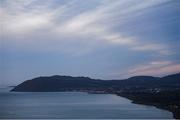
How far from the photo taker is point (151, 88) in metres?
19.2

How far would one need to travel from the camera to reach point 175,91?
46.0ft

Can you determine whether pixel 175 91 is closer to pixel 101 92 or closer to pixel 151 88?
pixel 151 88

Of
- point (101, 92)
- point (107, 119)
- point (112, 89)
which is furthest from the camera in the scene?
point (101, 92)

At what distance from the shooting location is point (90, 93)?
3294cm

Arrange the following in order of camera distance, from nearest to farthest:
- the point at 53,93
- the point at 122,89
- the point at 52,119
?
the point at 52,119 → the point at 122,89 → the point at 53,93

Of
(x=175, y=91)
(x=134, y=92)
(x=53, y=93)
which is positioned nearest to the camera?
(x=175, y=91)

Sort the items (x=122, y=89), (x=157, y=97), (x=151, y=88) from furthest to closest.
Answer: (x=122, y=89) → (x=151, y=88) → (x=157, y=97)

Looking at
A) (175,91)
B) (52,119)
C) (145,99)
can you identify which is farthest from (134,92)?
(52,119)

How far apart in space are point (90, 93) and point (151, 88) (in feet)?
46.8

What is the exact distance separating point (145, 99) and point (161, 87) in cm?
114

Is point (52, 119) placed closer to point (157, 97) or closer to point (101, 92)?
point (157, 97)

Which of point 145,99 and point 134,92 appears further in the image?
point 134,92

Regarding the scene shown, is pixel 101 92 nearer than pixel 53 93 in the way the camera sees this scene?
Yes

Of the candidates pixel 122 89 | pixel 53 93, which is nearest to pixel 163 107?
pixel 122 89
